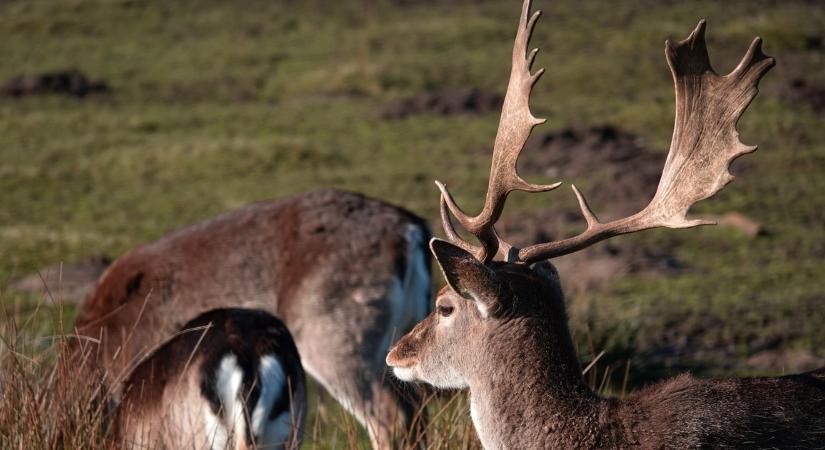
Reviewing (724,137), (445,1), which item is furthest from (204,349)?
(445,1)

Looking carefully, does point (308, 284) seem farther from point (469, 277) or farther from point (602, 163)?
point (602, 163)

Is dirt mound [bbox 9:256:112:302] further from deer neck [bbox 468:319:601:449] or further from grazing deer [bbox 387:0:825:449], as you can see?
deer neck [bbox 468:319:601:449]

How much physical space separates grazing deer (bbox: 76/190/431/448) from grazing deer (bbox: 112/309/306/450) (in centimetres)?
116

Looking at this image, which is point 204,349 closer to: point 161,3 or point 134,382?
point 134,382

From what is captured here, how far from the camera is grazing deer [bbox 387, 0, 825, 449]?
3697mm

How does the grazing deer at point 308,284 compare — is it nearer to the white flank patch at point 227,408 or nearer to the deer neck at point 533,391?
the white flank patch at point 227,408

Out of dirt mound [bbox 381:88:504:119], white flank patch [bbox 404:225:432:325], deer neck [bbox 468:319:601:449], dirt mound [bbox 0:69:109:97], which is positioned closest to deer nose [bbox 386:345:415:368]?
deer neck [bbox 468:319:601:449]

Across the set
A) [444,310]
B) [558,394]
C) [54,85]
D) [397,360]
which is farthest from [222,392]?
[54,85]

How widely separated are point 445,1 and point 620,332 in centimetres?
1773

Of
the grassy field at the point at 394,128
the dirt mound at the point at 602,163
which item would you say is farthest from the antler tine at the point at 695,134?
the dirt mound at the point at 602,163

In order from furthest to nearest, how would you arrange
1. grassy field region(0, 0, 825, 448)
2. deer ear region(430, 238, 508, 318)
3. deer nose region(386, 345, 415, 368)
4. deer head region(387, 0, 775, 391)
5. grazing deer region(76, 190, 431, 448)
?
grassy field region(0, 0, 825, 448), grazing deer region(76, 190, 431, 448), deer nose region(386, 345, 415, 368), deer head region(387, 0, 775, 391), deer ear region(430, 238, 508, 318)

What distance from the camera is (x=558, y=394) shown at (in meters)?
3.87

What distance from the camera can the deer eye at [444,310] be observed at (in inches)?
165

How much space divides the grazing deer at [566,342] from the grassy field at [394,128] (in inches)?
82.8
